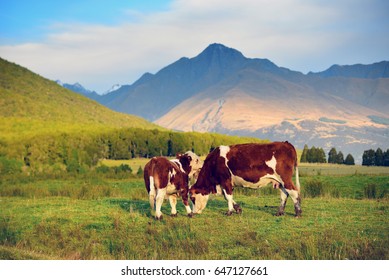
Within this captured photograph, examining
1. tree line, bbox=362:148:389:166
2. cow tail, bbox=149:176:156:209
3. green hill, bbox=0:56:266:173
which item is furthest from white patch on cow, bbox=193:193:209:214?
tree line, bbox=362:148:389:166

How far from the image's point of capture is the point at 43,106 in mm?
114875

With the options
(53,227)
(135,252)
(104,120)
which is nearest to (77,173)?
(53,227)

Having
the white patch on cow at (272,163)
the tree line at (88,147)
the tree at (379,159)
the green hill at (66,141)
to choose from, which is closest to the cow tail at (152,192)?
the white patch on cow at (272,163)

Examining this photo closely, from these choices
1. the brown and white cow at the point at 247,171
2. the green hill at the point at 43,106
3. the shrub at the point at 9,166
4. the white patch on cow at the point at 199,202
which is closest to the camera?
the brown and white cow at the point at 247,171

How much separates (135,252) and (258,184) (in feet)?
17.6

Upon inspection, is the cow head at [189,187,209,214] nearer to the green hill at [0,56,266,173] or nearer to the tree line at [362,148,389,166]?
the green hill at [0,56,266,173]

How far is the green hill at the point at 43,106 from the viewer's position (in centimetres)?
9939

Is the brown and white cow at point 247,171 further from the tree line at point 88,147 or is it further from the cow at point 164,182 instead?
the tree line at point 88,147

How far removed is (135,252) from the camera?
14.9 meters

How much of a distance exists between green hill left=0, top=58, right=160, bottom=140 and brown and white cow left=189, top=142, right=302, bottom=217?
67.9 m

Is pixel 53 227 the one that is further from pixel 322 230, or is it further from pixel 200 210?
pixel 322 230

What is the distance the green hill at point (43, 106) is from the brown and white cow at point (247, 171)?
67871mm

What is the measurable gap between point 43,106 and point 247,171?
103380 millimetres

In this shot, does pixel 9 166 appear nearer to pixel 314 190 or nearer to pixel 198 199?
pixel 314 190
